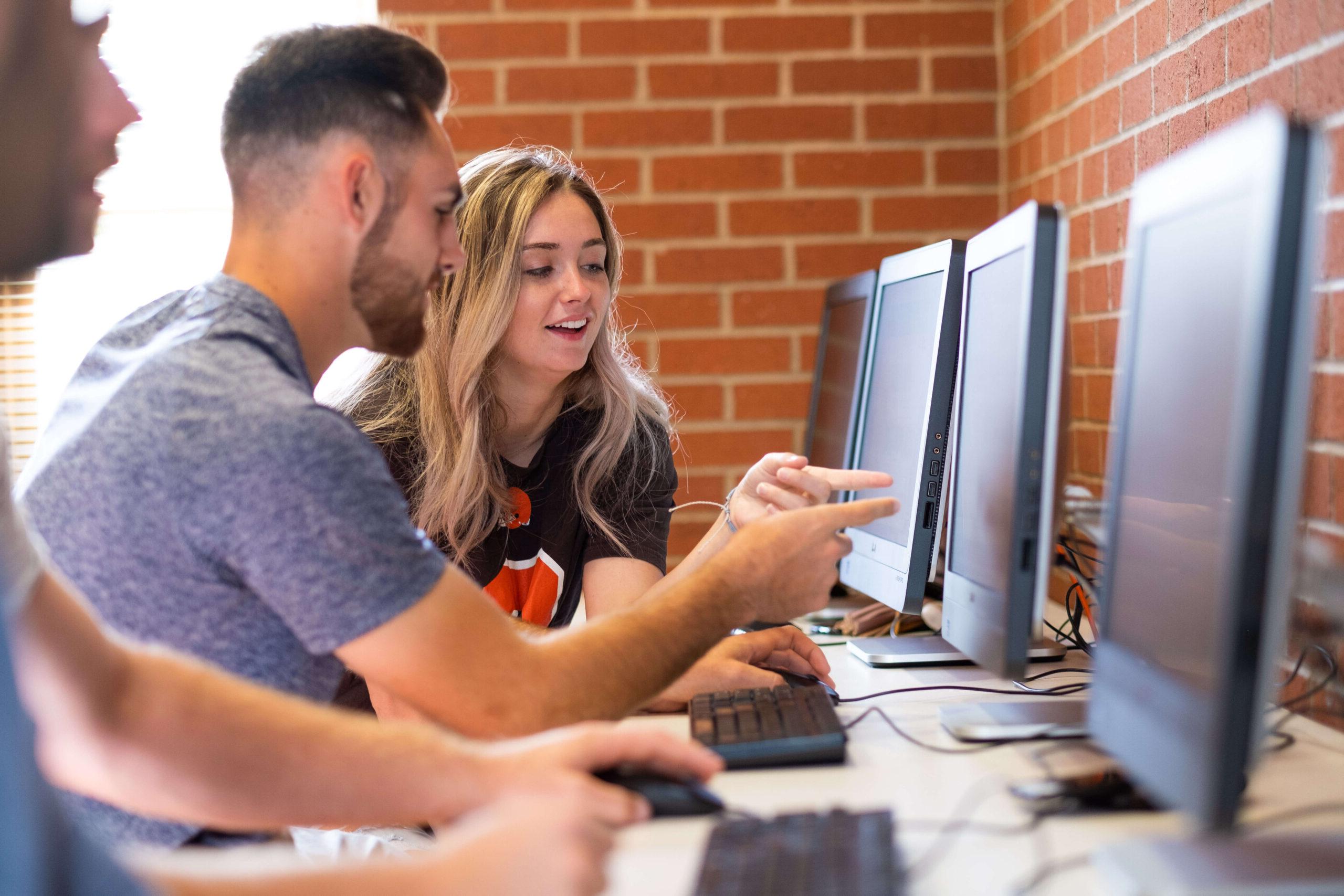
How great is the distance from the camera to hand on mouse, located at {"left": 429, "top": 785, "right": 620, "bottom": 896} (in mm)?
749

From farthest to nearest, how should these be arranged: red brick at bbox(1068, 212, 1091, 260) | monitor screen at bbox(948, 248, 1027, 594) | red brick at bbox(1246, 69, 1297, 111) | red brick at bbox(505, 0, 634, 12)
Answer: red brick at bbox(505, 0, 634, 12)
red brick at bbox(1068, 212, 1091, 260)
red brick at bbox(1246, 69, 1297, 111)
monitor screen at bbox(948, 248, 1027, 594)

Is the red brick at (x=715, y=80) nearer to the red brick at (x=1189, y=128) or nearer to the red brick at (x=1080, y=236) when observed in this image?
the red brick at (x=1080, y=236)

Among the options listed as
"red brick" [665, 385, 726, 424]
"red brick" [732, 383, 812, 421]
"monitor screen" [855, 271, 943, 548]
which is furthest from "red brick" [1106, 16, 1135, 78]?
"red brick" [665, 385, 726, 424]

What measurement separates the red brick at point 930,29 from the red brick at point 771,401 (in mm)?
824

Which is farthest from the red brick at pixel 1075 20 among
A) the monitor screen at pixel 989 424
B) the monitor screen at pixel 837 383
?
the monitor screen at pixel 989 424

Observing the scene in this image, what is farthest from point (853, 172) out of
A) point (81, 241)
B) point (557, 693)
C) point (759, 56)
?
point (81, 241)

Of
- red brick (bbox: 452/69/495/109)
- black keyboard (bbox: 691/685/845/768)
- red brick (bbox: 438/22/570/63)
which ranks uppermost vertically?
red brick (bbox: 438/22/570/63)

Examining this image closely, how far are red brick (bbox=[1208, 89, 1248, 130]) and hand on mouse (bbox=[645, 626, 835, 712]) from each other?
898mm

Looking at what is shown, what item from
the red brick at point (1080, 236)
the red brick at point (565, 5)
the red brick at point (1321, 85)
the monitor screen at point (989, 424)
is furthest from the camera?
the red brick at point (565, 5)

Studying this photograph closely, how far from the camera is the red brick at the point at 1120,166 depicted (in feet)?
6.41

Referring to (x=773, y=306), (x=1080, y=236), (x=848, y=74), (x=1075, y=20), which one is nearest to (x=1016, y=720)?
(x=1080, y=236)

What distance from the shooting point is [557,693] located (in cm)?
119

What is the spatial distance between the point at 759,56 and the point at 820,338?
2.53 feet

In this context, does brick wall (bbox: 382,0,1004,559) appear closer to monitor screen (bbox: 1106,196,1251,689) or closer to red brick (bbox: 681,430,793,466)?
red brick (bbox: 681,430,793,466)
